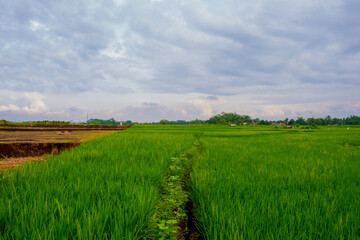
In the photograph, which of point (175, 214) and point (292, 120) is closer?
point (175, 214)

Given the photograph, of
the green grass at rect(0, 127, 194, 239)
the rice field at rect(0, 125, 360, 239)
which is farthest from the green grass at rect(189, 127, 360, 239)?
the green grass at rect(0, 127, 194, 239)

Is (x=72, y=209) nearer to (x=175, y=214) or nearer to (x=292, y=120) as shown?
(x=175, y=214)

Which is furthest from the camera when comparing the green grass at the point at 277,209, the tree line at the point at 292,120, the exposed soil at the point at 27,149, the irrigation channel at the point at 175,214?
the tree line at the point at 292,120

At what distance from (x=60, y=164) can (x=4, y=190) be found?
121 centimetres

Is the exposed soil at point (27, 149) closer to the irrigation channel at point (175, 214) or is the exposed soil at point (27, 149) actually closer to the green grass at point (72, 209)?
the green grass at point (72, 209)

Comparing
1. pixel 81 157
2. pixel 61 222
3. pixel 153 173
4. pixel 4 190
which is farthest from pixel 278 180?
pixel 81 157

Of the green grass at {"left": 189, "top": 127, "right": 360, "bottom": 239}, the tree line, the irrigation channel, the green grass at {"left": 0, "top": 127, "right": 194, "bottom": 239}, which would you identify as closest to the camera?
the green grass at {"left": 0, "top": 127, "right": 194, "bottom": 239}

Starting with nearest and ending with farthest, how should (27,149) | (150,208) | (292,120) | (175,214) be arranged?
1. (150,208)
2. (175,214)
3. (27,149)
4. (292,120)

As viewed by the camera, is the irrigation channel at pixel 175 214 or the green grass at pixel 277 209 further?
the irrigation channel at pixel 175 214

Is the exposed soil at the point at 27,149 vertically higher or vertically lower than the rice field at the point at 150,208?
lower

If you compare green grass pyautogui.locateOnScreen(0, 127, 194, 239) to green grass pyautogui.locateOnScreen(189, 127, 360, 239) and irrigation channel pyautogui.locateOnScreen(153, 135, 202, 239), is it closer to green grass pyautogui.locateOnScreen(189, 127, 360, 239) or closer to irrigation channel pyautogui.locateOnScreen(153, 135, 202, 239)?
irrigation channel pyautogui.locateOnScreen(153, 135, 202, 239)

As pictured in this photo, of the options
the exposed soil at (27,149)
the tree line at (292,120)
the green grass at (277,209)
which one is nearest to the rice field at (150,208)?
the green grass at (277,209)

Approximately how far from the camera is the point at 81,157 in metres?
3.88

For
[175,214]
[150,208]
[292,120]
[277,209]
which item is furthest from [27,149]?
[292,120]
